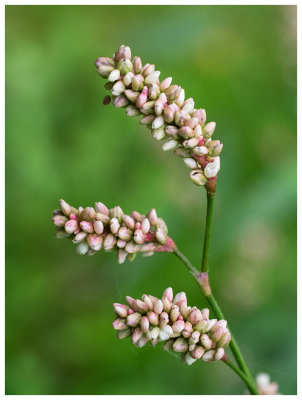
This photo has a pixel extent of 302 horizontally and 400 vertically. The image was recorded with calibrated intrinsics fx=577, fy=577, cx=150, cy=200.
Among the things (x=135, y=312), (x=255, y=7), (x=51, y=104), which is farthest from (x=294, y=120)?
(x=135, y=312)

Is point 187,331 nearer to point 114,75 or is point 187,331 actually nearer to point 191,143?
point 191,143

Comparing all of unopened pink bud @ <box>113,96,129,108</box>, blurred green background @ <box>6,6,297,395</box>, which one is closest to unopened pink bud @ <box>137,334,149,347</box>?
unopened pink bud @ <box>113,96,129,108</box>

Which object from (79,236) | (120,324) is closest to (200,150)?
(79,236)

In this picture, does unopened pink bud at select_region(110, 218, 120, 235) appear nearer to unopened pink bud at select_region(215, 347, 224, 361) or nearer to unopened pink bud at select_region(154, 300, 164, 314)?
unopened pink bud at select_region(154, 300, 164, 314)

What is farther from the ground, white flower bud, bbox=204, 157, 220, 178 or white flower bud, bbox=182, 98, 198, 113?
white flower bud, bbox=182, 98, 198, 113

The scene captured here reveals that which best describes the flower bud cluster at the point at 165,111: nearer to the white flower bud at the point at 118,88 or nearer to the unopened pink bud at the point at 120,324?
the white flower bud at the point at 118,88

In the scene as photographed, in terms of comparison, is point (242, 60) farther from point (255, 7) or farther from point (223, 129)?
point (223, 129)

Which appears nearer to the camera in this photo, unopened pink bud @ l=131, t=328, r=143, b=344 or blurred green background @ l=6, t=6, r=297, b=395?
unopened pink bud @ l=131, t=328, r=143, b=344
